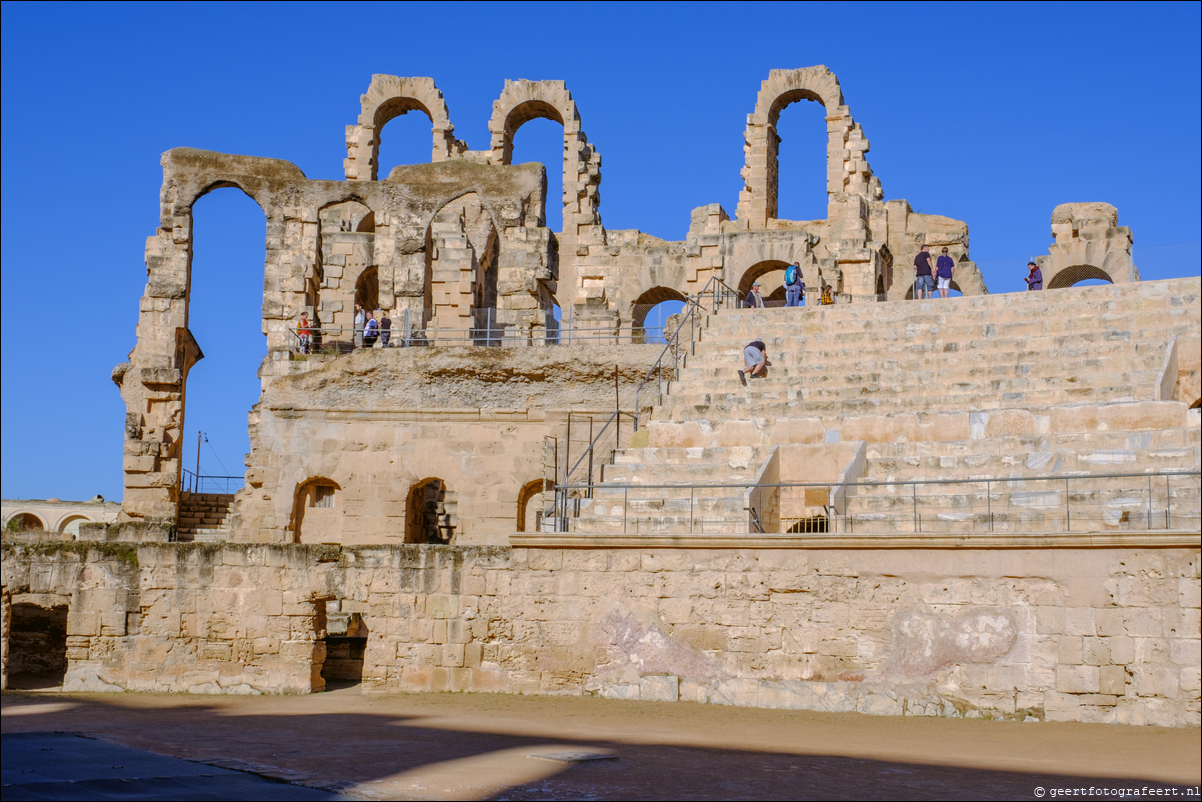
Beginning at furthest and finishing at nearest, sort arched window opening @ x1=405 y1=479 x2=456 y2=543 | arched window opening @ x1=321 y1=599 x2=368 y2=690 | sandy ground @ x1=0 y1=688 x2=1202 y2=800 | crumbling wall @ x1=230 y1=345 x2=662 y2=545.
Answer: arched window opening @ x1=405 y1=479 x2=456 y2=543, crumbling wall @ x1=230 y1=345 x2=662 y2=545, arched window opening @ x1=321 y1=599 x2=368 y2=690, sandy ground @ x1=0 y1=688 x2=1202 y2=800

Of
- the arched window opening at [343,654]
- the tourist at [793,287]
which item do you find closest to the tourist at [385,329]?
the arched window opening at [343,654]

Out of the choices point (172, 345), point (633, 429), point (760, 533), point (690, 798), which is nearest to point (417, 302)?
point (172, 345)

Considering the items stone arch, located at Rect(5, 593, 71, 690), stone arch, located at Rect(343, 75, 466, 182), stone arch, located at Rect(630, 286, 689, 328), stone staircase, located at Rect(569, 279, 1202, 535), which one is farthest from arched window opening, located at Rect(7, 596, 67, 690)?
stone arch, located at Rect(343, 75, 466, 182)

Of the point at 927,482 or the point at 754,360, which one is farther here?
the point at 754,360

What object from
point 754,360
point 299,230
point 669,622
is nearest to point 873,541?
point 669,622

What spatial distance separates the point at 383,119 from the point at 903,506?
80.0 feet

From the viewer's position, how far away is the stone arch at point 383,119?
34.9 m

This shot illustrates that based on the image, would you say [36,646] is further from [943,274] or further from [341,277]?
[943,274]

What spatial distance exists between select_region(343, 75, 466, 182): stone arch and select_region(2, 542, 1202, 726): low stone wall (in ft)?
63.3

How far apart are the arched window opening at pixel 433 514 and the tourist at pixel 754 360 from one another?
22.7 ft

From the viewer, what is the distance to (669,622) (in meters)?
14.9

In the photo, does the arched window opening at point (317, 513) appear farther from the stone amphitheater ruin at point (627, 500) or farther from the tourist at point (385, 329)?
the tourist at point (385, 329)

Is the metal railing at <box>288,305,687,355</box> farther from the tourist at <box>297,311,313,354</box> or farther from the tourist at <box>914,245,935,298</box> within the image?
the tourist at <box>914,245,935,298</box>

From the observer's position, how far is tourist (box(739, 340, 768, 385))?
18.8 meters
